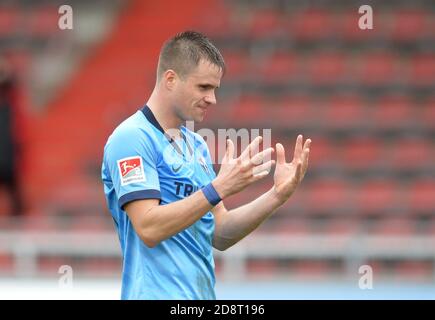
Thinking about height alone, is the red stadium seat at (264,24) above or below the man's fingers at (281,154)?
above

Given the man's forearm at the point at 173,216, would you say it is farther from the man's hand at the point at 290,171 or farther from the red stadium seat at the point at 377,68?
the red stadium seat at the point at 377,68

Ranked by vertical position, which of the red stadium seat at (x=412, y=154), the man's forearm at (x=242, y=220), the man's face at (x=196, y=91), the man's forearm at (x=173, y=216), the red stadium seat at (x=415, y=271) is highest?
the red stadium seat at (x=412, y=154)

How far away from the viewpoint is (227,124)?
478 inches

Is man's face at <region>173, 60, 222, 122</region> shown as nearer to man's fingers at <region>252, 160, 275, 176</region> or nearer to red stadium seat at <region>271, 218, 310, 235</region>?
man's fingers at <region>252, 160, 275, 176</region>

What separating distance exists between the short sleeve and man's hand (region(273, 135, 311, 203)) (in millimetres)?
519

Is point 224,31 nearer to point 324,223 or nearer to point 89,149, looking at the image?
point 89,149

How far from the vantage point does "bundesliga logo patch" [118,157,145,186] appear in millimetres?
4173

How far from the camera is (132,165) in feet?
13.8

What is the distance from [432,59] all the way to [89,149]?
4.14 metres

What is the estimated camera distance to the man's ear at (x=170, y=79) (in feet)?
14.3

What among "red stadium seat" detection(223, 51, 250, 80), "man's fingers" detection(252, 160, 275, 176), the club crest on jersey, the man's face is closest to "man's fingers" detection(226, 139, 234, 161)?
"man's fingers" detection(252, 160, 275, 176)

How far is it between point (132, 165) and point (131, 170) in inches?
0.9

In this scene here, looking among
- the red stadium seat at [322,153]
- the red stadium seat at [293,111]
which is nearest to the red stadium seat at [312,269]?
the red stadium seat at [322,153]

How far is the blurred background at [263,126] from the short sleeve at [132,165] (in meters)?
4.15
